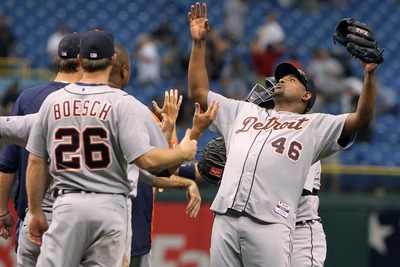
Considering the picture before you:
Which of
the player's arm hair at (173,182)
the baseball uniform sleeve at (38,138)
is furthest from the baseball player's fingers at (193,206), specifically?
the baseball uniform sleeve at (38,138)

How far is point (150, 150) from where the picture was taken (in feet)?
17.1

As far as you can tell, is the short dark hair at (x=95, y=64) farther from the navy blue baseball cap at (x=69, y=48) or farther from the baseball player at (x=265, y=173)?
the baseball player at (x=265, y=173)

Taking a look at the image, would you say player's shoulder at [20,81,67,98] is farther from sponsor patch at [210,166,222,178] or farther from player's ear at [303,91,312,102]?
player's ear at [303,91,312,102]

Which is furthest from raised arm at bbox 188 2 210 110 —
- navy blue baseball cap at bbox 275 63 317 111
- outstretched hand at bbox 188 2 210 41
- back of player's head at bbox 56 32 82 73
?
back of player's head at bbox 56 32 82 73

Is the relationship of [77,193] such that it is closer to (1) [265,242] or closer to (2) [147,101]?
(1) [265,242]

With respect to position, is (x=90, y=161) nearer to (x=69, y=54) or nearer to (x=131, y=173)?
(x=131, y=173)

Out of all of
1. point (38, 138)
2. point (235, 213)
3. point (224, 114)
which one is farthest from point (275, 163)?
point (38, 138)

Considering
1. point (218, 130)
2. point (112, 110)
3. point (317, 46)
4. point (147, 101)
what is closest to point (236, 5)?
point (317, 46)

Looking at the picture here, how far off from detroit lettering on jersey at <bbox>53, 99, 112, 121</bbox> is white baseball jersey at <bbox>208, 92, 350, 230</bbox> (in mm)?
1248

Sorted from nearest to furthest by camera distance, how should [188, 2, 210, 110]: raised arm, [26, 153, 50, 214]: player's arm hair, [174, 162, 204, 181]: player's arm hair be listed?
[26, 153, 50, 214]: player's arm hair, [188, 2, 210, 110]: raised arm, [174, 162, 204, 181]: player's arm hair

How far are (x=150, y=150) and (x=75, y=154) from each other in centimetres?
42

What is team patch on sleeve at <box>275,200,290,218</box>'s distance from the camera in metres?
6.07

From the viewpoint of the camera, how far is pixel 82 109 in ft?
17.2

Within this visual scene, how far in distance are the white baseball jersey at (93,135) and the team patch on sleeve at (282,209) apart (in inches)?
45.8
